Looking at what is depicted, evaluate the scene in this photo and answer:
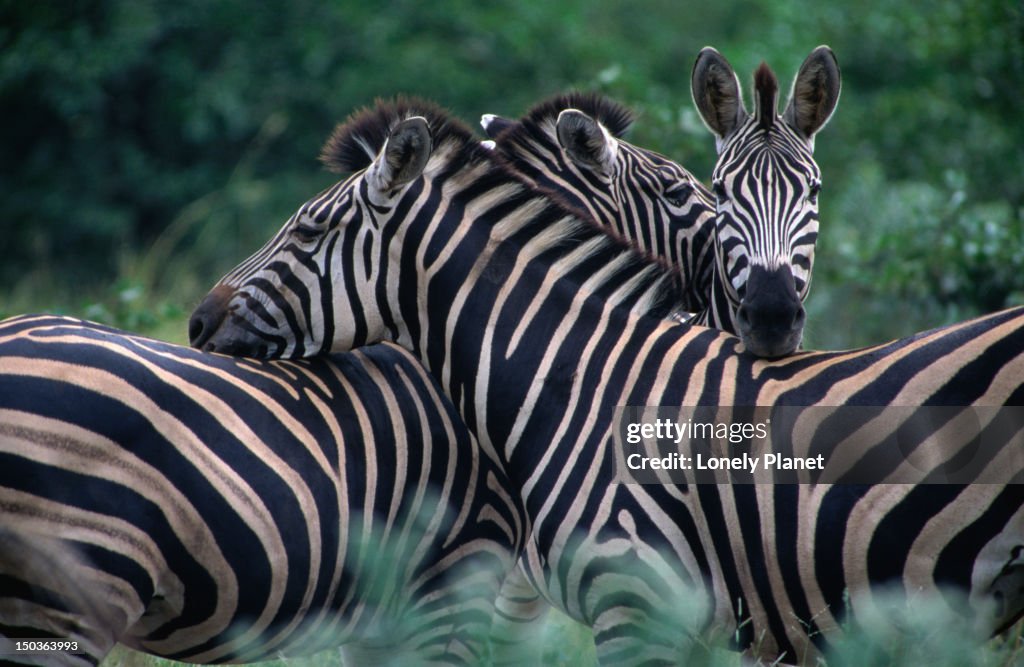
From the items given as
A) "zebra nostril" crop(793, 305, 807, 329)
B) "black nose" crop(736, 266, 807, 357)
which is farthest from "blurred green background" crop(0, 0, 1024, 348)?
"zebra nostril" crop(793, 305, 807, 329)

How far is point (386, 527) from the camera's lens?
151 inches

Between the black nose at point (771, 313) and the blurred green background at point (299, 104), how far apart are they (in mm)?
5369

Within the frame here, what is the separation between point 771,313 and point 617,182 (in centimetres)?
142

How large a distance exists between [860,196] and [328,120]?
26.0ft

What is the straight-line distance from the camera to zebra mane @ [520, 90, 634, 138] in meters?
5.16

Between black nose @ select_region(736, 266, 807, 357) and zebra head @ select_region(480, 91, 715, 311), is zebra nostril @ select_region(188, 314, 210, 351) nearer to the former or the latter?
zebra head @ select_region(480, 91, 715, 311)

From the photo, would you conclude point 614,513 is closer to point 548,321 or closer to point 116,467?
point 548,321

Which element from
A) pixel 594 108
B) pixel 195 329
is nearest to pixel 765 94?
pixel 594 108

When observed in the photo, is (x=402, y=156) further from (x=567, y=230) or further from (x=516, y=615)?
(x=516, y=615)

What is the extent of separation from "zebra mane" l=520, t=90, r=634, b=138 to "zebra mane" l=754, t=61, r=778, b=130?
2.76ft

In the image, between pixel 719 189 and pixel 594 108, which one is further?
pixel 594 108

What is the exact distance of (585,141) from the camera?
4977 millimetres

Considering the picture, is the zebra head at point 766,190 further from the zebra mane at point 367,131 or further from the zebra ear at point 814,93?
the zebra mane at point 367,131

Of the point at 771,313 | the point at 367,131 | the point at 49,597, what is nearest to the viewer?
the point at 49,597
